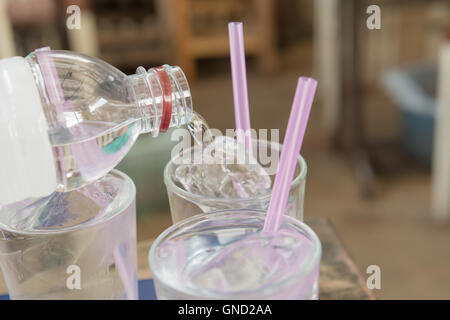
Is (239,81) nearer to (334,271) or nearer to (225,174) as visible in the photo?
(225,174)

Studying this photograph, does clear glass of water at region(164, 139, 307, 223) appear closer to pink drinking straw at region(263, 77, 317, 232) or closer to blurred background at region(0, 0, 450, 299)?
pink drinking straw at region(263, 77, 317, 232)

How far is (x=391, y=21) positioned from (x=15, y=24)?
1.60 metres

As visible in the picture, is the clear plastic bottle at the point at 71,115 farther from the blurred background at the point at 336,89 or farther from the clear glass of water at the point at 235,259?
the blurred background at the point at 336,89

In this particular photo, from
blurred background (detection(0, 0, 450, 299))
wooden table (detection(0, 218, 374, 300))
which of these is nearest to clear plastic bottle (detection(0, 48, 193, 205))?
wooden table (detection(0, 218, 374, 300))

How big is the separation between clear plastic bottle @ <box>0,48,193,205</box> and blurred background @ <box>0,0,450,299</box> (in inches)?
22.5

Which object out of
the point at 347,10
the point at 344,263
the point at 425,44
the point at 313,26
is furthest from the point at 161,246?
the point at 313,26

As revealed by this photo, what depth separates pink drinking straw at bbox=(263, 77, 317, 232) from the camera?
31 cm

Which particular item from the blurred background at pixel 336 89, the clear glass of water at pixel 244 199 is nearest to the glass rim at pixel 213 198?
the clear glass of water at pixel 244 199

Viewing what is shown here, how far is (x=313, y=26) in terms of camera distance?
3107mm

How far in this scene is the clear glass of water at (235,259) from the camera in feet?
0.98

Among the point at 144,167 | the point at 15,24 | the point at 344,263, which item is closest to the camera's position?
the point at 344,263

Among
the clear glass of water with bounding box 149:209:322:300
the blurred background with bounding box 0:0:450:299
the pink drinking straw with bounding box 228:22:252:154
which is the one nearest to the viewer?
the clear glass of water with bounding box 149:209:322:300

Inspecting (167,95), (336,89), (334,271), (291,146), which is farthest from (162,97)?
(336,89)
